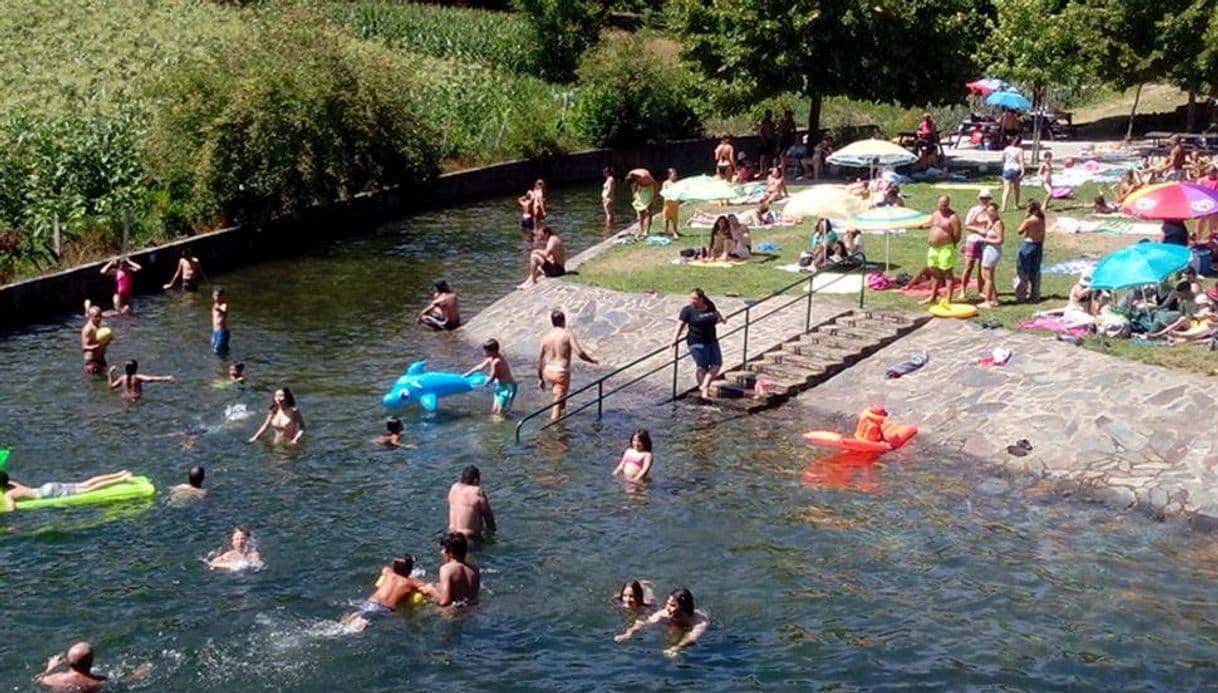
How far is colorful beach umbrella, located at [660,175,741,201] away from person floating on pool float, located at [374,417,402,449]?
11906 mm

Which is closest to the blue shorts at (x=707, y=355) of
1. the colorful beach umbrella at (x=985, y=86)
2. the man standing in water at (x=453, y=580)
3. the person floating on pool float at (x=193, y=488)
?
the person floating on pool float at (x=193, y=488)

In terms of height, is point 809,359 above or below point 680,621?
above

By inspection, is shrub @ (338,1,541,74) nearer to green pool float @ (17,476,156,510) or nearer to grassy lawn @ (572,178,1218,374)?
grassy lawn @ (572,178,1218,374)

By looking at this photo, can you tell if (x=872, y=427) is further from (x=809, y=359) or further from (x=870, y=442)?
(x=809, y=359)

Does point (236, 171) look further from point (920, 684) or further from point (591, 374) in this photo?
point (920, 684)

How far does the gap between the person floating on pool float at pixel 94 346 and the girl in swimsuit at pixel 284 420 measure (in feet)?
17.0

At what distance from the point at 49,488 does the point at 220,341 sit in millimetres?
7753

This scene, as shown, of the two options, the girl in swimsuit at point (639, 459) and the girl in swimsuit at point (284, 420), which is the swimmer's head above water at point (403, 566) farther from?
the girl in swimsuit at point (284, 420)

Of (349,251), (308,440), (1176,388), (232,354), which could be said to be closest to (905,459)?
(1176,388)

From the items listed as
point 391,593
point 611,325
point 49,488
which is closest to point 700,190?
point 611,325

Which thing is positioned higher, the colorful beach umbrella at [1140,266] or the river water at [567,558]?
the colorful beach umbrella at [1140,266]

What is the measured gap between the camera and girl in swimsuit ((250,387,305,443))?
22.0 metres

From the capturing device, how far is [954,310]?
85.2 ft

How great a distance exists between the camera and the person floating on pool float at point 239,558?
1733cm
